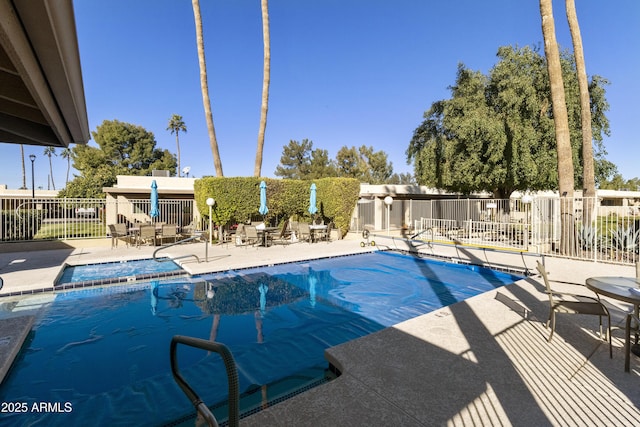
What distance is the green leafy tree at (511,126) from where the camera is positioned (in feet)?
55.6

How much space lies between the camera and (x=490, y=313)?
5.39 m

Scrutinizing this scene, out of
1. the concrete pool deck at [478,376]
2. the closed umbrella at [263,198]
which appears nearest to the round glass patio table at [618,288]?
the concrete pool deck at [478,376]

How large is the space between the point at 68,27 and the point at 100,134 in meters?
46.9

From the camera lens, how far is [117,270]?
9922 millimetres

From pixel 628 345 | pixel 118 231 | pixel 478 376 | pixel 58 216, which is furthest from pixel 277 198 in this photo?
pixel 628 345

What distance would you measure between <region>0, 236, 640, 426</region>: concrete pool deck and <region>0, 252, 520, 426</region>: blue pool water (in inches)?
39.9

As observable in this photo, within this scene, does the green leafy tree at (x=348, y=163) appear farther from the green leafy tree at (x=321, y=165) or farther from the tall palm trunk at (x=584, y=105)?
the tall palm trunk at (x=584, y=105)

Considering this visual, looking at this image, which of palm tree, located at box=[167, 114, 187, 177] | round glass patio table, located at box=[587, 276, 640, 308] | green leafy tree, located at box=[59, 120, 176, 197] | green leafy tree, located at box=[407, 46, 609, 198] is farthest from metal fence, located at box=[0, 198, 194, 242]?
palm tree, located at box=[167, 114, 187, 177]

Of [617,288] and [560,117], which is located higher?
[560,117]

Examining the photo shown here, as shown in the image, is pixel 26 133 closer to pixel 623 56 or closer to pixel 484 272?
pixel 484 272

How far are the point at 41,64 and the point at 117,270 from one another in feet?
25.8

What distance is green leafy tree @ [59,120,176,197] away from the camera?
130 ft

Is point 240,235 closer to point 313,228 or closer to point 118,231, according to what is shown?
point 313,228

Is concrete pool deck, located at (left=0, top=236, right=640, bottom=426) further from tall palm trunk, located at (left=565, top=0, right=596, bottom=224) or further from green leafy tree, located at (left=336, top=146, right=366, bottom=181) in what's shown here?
green leafy tree, located at (left=336, top=146, right=366, bottom=181)
